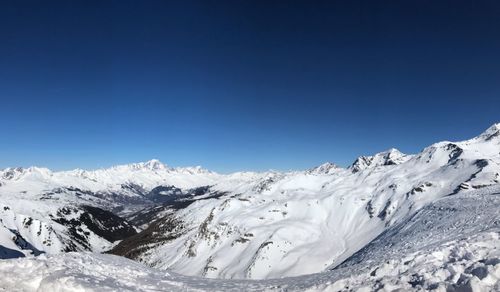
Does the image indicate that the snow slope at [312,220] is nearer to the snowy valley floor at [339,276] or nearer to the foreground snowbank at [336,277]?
the snowy valley floor at [339,276]

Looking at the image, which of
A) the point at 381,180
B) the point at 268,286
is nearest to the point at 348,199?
the point at 381,180

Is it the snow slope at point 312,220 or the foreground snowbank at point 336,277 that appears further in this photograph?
the snow slope at point 312,220

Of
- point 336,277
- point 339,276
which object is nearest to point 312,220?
point 339,276

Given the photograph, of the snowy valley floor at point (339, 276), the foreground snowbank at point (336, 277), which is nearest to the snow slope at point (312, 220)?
the snowy valley floor at point (339, 276)

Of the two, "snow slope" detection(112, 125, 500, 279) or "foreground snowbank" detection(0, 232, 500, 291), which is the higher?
"snow slope" detection(112, 125, 500, 279)

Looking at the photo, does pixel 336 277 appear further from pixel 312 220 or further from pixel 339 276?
pixel 312 220

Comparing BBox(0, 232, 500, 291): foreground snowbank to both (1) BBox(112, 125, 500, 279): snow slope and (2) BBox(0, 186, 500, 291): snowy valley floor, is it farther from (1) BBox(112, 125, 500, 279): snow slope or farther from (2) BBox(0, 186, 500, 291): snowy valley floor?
(1) BBox(112, 125, 500, 279): snow slope

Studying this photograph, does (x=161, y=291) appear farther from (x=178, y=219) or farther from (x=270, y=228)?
(x=178, y=219)

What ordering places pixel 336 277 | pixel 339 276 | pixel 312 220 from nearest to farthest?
1. pixel 336 277
2. pixel 339 276
3. pixel 312 220

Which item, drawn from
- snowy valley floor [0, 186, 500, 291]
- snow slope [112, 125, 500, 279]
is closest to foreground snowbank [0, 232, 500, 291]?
snowy valley floor [0, 186, 500, 291]

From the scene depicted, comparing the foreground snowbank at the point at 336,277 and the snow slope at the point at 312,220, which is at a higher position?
the snow slope at the point at 312,220

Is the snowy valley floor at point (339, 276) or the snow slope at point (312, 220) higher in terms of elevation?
the snow slope at point (312, 220)

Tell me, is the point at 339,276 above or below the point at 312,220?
below
